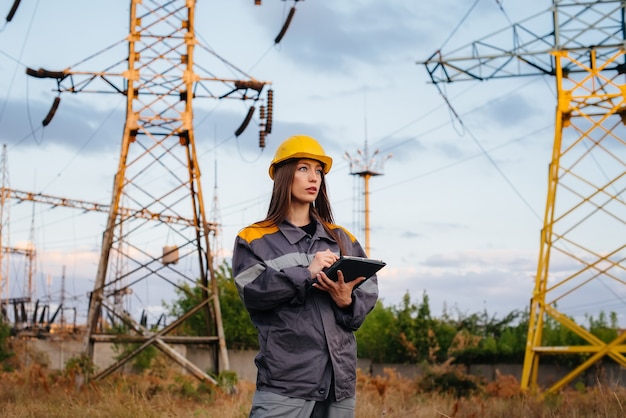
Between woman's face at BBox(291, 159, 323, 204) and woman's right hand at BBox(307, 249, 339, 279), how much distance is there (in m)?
0.52

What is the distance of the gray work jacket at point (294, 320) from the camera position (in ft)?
12.8

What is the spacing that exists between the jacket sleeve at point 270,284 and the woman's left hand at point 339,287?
2.5 inches

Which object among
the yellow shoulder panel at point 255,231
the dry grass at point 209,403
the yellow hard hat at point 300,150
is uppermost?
the yellow hard hat at point 300,150

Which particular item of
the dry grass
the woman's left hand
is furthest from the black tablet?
the dry grass

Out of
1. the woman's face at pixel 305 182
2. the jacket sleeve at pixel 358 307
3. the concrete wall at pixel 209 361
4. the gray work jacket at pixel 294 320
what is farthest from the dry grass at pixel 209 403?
the concrete wall at pixel 209 361

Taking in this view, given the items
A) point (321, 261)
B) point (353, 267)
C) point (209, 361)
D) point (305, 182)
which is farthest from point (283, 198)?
point (209, 361)

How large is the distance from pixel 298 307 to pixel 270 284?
20cm

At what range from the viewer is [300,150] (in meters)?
4.30

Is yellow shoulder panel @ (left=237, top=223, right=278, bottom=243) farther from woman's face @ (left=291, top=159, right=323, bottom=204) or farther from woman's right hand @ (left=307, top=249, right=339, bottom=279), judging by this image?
woman's right hand @ (left=307, top=249, right=339, bottom=279)

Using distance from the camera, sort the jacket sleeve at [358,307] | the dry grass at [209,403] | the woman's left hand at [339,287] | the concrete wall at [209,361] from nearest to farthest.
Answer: the woman's left hand at [339,287], the jacket sleeve at [358,307], the dry grass at [209,403], the concrete wall at [209,361]

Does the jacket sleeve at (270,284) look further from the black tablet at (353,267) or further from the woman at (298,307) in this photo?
the black tablet at (353,267)

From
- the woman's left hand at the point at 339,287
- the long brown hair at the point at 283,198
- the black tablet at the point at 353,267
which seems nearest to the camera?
the black tablet at the point at 353,267

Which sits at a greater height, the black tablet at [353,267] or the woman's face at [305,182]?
the woman's face at [305,182]

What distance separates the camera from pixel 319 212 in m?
4.55
